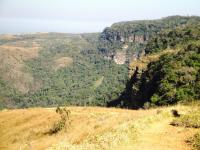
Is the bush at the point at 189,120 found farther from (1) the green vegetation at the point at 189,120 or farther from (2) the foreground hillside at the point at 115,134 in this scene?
(2) the foreground hillside at the point at 115,134

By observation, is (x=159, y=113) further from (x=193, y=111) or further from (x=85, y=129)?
(x=85, y=129)

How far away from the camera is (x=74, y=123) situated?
29.7m

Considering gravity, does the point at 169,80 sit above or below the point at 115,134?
below

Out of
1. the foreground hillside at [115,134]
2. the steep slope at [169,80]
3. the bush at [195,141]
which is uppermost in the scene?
the bush at [195,141]

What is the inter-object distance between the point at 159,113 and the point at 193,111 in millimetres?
1966

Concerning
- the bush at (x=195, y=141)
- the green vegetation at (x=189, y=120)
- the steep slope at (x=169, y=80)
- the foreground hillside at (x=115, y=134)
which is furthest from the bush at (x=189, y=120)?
the steep slope at (x=169, y=80)

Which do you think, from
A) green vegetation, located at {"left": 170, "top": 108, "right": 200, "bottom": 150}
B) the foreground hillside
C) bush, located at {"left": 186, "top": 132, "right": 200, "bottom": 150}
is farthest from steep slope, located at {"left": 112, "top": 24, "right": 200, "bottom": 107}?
bush, located at {"left": 186, "top": 132, "right": 200, "bottom": 150}

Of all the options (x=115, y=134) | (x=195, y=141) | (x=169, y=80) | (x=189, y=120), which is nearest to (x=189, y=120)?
(x=189, y=120)

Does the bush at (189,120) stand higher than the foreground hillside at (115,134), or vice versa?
the bush at (189,120)

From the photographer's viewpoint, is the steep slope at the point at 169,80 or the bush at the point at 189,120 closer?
the bush at the point at 189,120

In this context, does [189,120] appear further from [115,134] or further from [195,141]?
[115,134]

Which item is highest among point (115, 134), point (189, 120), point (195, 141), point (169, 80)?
point (189, 120)

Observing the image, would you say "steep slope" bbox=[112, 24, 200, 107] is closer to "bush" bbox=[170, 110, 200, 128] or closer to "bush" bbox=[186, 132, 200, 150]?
"bush" bbox=[170, 110, 200, 128]

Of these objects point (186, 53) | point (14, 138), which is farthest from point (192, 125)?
point (186, 53)
